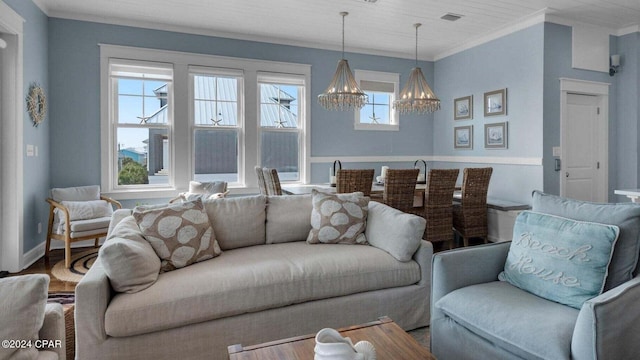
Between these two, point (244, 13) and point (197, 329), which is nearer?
point (197, 329)

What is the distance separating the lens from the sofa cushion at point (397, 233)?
2.49 meters

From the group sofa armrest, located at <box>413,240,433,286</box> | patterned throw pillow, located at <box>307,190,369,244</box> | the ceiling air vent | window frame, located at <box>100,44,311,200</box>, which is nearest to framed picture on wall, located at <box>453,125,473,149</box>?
the ceiling air vent

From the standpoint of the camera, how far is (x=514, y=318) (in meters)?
1.59

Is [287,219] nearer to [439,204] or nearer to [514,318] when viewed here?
[514,318]

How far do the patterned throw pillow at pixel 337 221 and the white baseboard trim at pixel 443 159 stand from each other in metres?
3.04

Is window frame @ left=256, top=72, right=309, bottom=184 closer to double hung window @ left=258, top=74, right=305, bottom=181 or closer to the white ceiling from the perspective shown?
double hung window @ left=258, top=74, right=305, bottom=181

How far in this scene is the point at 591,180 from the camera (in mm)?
5125

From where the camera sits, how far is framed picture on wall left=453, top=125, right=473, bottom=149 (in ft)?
19.1

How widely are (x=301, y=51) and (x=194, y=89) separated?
1.68 m

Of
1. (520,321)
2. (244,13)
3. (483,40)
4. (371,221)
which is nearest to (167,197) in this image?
(244,13)

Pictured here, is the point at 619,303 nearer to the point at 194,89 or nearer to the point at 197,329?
the point at 197,329

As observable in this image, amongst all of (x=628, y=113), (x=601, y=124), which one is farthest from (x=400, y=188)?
(x=628, y=113)

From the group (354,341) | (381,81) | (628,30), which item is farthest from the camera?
(381,81)

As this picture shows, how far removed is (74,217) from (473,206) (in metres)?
4.37
